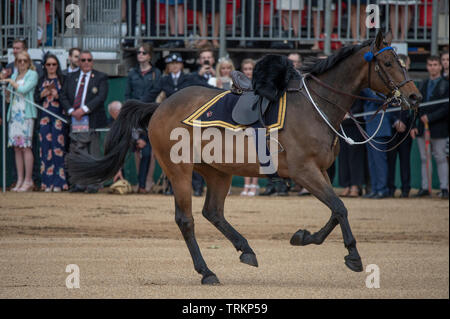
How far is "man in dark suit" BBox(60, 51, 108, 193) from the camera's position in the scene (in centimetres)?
1521

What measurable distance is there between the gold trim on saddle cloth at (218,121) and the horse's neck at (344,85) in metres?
0.39

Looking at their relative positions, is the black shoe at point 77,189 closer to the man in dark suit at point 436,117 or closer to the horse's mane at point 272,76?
the man in dark suit at point 436,117

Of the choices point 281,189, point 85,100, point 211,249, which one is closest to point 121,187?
point 85,100

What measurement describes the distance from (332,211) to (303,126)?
87cm

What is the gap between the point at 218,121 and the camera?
28.7ft

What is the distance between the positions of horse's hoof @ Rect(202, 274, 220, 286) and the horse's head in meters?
2.33

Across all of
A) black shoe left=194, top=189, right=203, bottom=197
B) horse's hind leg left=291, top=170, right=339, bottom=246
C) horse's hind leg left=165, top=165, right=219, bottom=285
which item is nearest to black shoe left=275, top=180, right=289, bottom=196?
black shoe left=194, top=189, right=203, bottom=197

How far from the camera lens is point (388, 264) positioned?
992 centimetres

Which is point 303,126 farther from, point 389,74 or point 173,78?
point 173,78

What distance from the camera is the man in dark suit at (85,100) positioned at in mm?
15211

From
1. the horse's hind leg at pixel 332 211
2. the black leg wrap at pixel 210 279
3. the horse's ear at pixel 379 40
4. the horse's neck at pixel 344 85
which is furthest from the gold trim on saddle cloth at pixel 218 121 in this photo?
the black leg wrap at pixel 210 279

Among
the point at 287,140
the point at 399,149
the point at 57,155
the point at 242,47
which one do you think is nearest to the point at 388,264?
the point at 287,140

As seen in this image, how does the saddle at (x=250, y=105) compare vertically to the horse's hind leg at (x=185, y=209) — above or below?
above

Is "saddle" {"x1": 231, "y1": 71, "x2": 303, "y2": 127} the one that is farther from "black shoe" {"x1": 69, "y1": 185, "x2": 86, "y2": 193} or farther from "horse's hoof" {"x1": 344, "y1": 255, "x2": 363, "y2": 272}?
"black shoe" {"x1": 69, "y1": 185, "x2": 86, "y2": 193}
